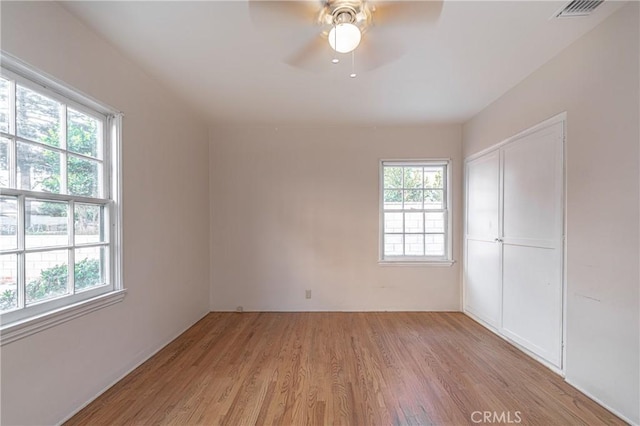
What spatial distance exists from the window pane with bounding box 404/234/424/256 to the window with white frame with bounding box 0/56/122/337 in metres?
3.30

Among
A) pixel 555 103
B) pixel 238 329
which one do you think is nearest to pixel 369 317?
pixel 238 329

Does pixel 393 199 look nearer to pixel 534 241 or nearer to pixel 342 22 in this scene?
pixel 534 241

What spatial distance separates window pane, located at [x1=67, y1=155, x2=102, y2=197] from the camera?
73.7 inches

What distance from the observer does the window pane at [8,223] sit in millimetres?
1467

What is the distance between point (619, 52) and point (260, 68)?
2.51 meters

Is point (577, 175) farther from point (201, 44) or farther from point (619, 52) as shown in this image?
point (201, 44)

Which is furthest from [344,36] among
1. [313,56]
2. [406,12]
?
[313,56]

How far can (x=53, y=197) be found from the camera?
172 cm

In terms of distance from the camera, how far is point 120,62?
2.18 meters

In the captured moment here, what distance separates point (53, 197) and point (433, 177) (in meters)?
3.96

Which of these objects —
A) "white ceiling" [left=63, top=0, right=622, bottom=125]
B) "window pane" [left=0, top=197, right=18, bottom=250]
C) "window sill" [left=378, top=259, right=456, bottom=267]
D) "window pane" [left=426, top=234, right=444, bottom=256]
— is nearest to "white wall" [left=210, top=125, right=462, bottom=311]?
"window sill" [left=378, top=259, right=456, bottom=267]

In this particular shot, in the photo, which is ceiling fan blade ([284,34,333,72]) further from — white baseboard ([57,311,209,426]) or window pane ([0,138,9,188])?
white baseboard ([57,311,209,426])

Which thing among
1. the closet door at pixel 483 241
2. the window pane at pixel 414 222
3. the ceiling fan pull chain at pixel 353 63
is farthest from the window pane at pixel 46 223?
the closet door at pixel 483 241

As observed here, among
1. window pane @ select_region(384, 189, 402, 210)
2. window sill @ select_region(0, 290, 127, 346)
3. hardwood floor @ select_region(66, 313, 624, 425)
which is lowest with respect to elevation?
hardwood floor @ select_region(66, 313, 624, 425)
